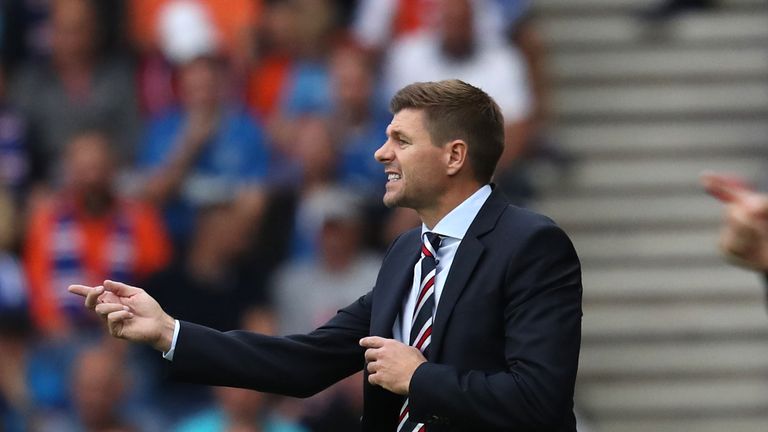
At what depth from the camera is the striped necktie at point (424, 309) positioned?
3838 millimetres

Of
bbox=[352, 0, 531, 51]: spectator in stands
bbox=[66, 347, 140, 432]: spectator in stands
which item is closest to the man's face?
bbox=[66, 347, 140, 432]: spectator in stands

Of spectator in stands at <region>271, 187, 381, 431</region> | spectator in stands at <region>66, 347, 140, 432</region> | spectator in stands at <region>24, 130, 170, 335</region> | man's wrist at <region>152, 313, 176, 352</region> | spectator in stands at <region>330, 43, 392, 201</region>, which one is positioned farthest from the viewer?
spectator in stands at <region>330, 43, 392, 201</region>

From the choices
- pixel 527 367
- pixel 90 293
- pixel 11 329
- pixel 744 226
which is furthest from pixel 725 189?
pixel 11 329

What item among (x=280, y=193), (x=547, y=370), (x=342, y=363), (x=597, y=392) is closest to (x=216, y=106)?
(x=280, y=193)

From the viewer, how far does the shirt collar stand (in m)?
3.91

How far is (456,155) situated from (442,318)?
45cm

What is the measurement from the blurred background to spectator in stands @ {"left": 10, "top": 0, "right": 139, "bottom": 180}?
0.01 metres

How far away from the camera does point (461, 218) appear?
12.9ft

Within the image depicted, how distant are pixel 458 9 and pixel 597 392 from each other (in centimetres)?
237

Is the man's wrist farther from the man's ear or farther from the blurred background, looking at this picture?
the blurred background

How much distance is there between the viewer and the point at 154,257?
7949 mm

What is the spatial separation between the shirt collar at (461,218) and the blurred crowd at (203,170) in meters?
3.65

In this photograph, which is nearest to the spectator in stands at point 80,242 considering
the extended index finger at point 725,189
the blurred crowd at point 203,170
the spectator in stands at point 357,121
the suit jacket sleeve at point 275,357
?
the blurred crowd at point 203,170

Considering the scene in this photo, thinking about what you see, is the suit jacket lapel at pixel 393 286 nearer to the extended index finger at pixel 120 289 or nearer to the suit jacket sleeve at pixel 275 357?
the suit jacket sleeve at pixel 275 357
